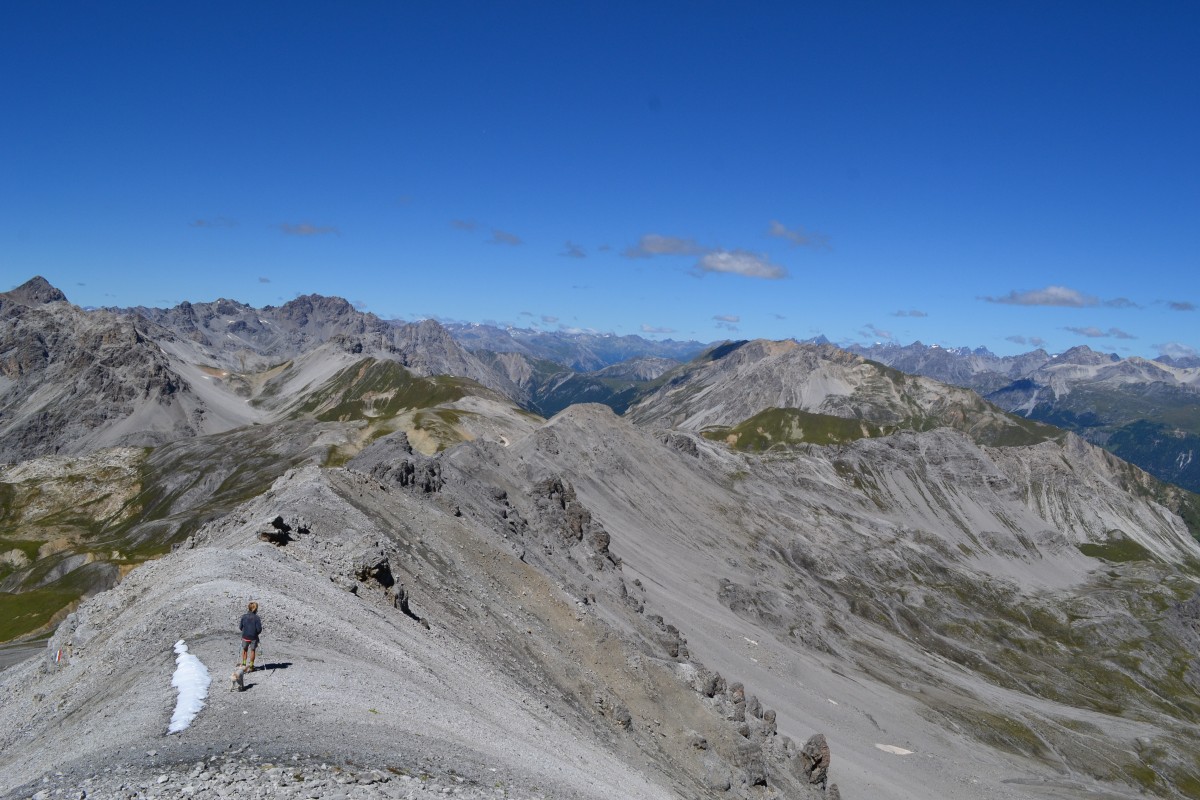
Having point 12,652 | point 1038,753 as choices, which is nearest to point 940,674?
point 1038,753

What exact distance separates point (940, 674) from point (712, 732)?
9842cm

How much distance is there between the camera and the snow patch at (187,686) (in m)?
22.1

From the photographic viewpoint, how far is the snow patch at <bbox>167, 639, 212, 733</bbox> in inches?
870

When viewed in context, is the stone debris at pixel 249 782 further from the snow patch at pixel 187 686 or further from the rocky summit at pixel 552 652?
the snow patch at pixel 187 686

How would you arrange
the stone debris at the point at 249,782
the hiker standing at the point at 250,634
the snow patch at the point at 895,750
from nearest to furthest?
the stone debris at the point at 249,782, the hiker standing at the point at 250,634, the snow patch at the point at 895,750

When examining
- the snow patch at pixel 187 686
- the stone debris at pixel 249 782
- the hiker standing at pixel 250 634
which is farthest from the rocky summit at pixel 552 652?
Result: the hiker standing at pixel 250 634

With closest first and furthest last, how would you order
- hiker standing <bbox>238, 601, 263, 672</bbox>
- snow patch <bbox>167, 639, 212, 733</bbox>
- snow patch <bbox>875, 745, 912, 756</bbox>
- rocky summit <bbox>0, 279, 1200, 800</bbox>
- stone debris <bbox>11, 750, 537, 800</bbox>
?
1. stone debris <bbox>11, 750, 537, 800</bbox>
2. snow patch <bbox>167, 639, 212, 733</bbox>
3. rocky summit <bbox>0, 279, 1200, 800</bbox>
4. hiker standing <bbox>238, 601, 263, 672</bbox>
5. snow patch <bbox>875, 745, 912, 756</bbox>

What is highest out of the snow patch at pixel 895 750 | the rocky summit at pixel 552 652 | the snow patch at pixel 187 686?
the snow patch at pixel 187 686

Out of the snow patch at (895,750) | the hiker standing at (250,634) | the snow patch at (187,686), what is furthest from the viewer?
the snow patch at (895,750)

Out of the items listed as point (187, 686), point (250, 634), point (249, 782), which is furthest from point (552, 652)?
point (249, 782)

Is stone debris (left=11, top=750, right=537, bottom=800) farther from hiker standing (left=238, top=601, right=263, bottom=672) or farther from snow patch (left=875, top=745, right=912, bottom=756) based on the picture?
snow patch (left=875, top=745, right=912, bottom=756)

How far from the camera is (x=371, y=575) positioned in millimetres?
43844

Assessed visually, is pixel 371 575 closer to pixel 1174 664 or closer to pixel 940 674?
pixel 940 674

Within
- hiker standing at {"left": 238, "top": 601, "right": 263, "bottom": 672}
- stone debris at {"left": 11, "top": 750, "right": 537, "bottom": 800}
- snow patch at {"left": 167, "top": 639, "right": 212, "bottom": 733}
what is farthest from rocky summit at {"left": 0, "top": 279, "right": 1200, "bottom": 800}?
hiker standing at {"left": 238, "top": 601, "right": 263, "bottom": 672}
